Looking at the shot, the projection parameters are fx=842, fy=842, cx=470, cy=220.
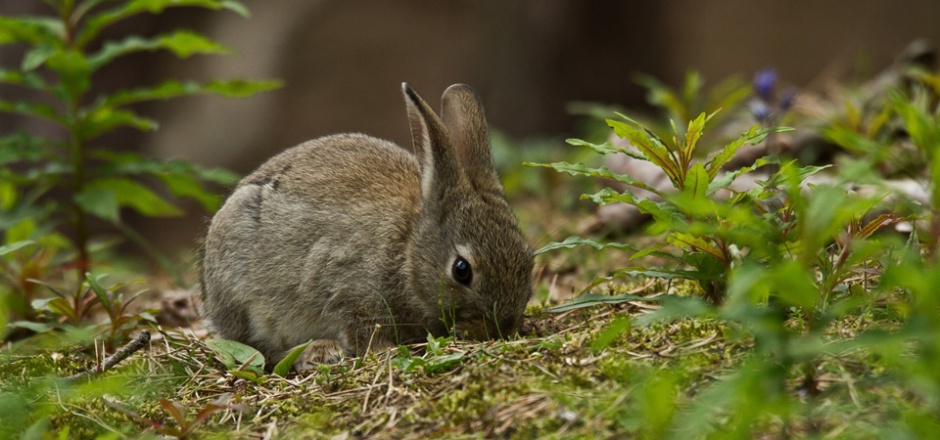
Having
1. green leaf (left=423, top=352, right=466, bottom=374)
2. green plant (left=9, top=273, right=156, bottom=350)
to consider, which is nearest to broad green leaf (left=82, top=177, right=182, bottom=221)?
green plant (left=9, top=273, right=156, bottom=350)

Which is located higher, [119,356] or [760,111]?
[760,111]

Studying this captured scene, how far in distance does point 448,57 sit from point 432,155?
34.6ft

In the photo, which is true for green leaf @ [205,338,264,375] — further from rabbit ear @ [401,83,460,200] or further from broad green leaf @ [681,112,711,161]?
broad green leaf @ [681,112,711,161]

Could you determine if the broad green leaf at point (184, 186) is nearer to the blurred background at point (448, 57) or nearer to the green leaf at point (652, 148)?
the green leaf at point (652, 148)

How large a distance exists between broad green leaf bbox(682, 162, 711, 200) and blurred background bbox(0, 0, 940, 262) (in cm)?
948

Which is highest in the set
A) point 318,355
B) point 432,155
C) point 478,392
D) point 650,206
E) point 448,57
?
point 448,57

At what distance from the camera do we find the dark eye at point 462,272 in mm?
4531

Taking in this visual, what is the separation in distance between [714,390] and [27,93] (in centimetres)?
1164

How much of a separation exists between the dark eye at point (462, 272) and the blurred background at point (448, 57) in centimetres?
887

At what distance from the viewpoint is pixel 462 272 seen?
4.56 metres

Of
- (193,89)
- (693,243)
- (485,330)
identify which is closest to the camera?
(693,243)

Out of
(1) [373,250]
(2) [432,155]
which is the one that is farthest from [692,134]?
(1) [373,250]

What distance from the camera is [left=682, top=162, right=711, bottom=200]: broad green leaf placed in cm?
371

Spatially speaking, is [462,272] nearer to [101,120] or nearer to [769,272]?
[769,272]
